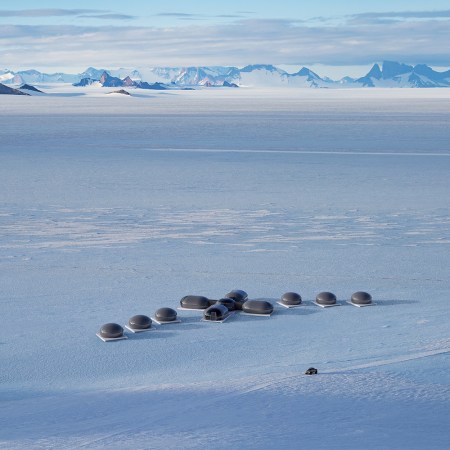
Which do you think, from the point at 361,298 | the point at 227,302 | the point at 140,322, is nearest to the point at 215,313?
the point at 227,302

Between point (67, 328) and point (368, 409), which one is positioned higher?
point (368, 409)

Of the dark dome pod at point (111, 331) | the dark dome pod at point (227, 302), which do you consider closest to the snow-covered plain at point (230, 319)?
the dark dome pod at point (111, 331)

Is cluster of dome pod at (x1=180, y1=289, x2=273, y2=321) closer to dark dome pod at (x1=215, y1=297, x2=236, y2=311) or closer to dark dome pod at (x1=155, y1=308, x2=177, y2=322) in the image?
dark dome pod at (x1=215, y1=297, x2=236, y2=311)

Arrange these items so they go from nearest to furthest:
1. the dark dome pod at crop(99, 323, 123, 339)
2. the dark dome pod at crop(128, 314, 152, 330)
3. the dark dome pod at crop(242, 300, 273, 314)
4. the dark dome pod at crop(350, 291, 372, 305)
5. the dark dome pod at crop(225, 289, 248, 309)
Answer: the dark dome pod at crop(99, 323, 123, 339), the dark dome pod at crop(128, 314, 152, 330), the dark dome pod at crop(242, 300, 273, 314), the dark dome pod at crop(225, 289, 248, 309), the dark dome pod at crop(350, 291, 372, 305)

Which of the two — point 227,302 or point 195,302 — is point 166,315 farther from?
point 227,302

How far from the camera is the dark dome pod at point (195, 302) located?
5.36m

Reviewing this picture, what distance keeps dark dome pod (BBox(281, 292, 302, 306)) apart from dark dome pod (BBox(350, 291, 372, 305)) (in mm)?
365

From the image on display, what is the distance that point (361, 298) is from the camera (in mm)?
5523

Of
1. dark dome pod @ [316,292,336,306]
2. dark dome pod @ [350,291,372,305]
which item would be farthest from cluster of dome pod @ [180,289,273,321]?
dark dome pod @ [350,291,372,305]

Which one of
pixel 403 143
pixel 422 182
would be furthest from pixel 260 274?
pixel 403 143

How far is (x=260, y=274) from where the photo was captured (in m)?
6.39

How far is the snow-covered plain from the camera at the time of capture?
3.38 metres

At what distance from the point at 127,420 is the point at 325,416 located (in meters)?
0.81

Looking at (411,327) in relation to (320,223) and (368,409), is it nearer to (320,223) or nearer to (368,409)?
(368,409)
